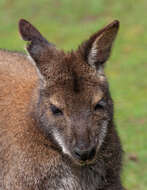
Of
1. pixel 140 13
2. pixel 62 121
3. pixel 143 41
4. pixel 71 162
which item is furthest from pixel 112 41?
pixel 140 13

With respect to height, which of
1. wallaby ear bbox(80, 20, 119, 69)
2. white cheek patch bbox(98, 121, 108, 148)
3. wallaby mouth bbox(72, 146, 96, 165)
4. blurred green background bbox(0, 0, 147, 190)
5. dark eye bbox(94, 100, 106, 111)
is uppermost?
wallaby ear bbox(80, 20, 119, 69)

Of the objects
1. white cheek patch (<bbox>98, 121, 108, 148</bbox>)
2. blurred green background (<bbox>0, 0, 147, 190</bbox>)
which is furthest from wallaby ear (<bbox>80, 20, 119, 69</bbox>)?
blurred green background (<bbox>0, 0, 147, 190</bbox>)

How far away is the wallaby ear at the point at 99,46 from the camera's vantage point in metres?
5.31

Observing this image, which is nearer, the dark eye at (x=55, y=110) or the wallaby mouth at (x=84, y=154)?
the wallaby mouth at (x=84, y=154)

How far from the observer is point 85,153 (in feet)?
16.2

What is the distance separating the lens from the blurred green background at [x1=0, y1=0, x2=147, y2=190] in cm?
1309

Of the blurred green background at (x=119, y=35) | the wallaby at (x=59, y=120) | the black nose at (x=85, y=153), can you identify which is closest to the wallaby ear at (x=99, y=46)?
the wallaby at (x=59, y=120)

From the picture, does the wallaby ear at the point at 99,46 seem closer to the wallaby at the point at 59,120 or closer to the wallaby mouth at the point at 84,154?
the wallaby at the point at 59,120

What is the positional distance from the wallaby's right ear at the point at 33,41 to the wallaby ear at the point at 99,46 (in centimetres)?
44

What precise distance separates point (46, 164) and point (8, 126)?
67 centimetres

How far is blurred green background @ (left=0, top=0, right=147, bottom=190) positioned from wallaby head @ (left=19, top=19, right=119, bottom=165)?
5.18 m

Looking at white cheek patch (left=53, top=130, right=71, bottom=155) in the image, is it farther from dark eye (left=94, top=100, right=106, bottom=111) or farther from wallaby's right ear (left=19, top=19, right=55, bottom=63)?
wallaby's right ear (left=19, top=19, right=55, bottom=63)

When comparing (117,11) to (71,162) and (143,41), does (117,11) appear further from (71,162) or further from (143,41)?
(71,162)

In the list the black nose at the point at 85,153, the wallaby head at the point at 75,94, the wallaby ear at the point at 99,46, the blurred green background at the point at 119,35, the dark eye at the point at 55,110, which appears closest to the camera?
the black nose at the point at 85,153
